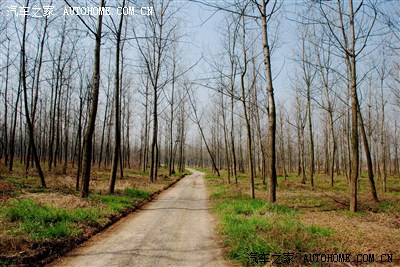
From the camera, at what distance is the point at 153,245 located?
16.2ft

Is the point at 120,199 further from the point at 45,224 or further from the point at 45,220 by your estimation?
the point at 45,224

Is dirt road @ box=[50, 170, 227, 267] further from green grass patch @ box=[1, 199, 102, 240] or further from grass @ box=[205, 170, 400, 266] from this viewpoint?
green grass patch @ box=[1, 199, 102, 240]

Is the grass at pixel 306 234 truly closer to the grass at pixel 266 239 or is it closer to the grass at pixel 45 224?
the grass at pixel 266 239

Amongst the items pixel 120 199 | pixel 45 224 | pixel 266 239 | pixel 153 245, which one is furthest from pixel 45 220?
pixel 266 239

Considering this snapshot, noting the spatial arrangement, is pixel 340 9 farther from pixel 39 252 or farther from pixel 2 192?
pixel 2 192

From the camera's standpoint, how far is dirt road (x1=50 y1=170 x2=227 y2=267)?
13.6ft

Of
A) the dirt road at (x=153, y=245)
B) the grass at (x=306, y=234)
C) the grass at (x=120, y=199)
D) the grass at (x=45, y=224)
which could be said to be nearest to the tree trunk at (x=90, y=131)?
the grass at (x=120, y=199)

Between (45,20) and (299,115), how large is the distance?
808 inches
